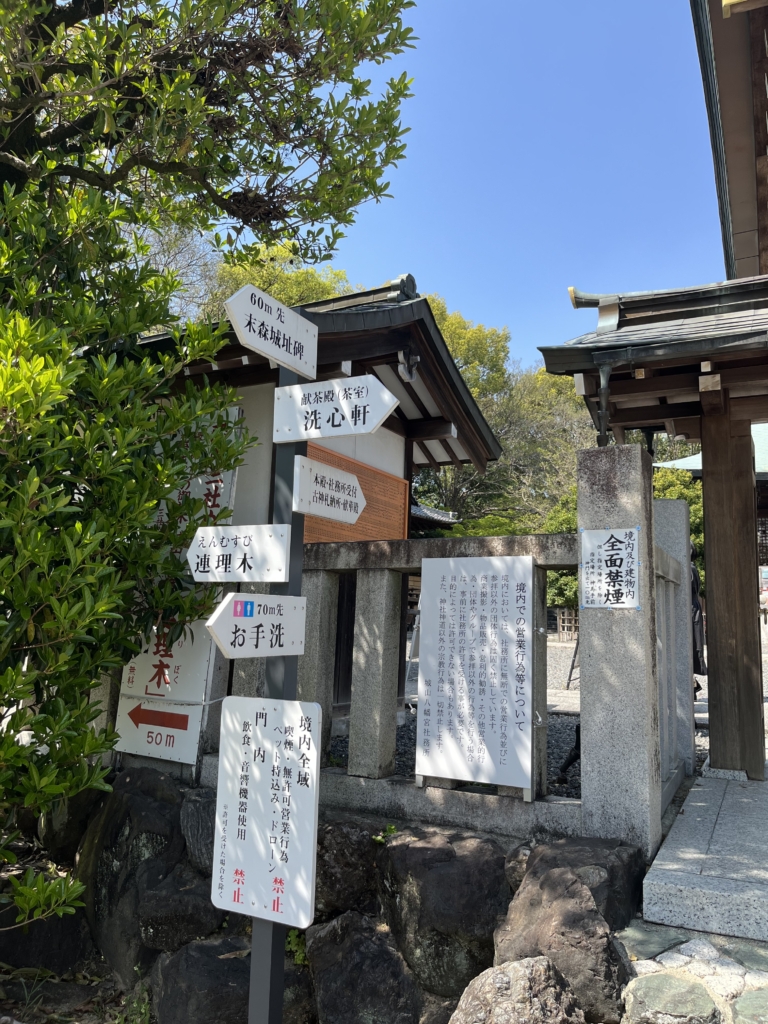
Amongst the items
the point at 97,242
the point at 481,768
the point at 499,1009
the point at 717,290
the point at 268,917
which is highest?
the point at 717,290

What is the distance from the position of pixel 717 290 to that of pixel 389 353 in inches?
138

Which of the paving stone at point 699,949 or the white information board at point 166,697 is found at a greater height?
the white information board at point 166,697

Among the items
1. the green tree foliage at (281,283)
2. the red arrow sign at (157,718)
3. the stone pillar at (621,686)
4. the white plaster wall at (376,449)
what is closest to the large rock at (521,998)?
the stone pillar at (621,686)

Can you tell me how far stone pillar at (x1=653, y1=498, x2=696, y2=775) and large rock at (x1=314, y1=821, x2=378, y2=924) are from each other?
3.71 meters

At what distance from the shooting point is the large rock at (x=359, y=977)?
13.2 ft

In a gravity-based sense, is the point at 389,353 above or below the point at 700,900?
above

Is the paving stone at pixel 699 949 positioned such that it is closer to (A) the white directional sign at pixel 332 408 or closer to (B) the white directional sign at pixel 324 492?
(B) the white directional sign at pixel 324 492

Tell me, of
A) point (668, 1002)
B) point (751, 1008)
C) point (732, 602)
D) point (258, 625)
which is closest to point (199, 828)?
point (258, 625)

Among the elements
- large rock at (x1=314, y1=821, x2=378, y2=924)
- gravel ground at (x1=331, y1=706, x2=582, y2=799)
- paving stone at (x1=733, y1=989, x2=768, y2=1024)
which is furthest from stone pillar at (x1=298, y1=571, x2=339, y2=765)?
paving stone at (x1=733, y1=989, x2=768, y2=1024)

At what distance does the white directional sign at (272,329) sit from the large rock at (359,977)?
3.56 metres

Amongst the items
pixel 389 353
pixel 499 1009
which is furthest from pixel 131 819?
pixel 389 353

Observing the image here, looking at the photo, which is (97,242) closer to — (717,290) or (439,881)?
(439,881)

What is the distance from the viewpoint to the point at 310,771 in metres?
3.36

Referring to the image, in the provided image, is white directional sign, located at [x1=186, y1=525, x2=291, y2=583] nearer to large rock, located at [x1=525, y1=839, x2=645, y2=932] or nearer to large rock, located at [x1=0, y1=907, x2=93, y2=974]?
large rock, located at [x1=525, y1=839, x2=645, y2=932]
